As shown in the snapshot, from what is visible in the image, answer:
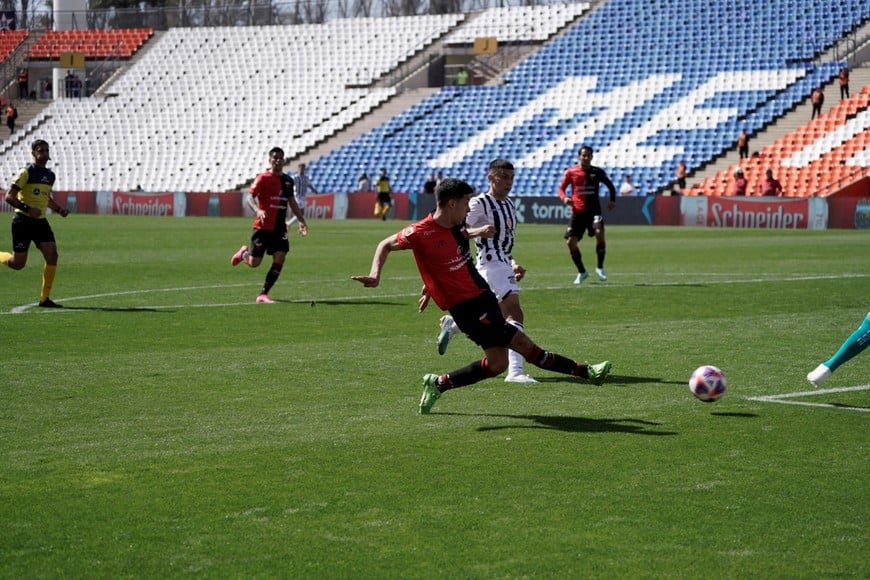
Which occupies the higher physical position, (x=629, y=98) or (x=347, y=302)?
(x=629, y=98)

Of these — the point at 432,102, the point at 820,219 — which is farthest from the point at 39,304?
the point at 432,102

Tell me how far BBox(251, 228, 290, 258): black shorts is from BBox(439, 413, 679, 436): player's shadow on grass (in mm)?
10596

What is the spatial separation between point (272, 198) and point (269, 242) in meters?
0.67

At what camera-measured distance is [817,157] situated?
47188 millimetres

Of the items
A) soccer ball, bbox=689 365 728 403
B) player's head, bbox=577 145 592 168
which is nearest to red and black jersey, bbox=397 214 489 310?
soccer ball, bbox=689 365 728 403

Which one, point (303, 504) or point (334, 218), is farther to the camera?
point (334, 218)

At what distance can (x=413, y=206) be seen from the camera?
51.3 m

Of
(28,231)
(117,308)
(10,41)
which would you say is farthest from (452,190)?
(10,41)

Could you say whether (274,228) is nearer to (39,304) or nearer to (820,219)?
(39,304)

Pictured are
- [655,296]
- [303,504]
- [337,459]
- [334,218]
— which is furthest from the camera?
[334,218]

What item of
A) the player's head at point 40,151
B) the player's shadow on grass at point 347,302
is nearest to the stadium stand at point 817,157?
the player's shadow on grass at point 347,302

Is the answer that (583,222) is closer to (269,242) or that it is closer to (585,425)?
(269,242)

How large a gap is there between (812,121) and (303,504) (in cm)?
4553

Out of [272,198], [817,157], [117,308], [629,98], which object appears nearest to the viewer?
[117,308]
